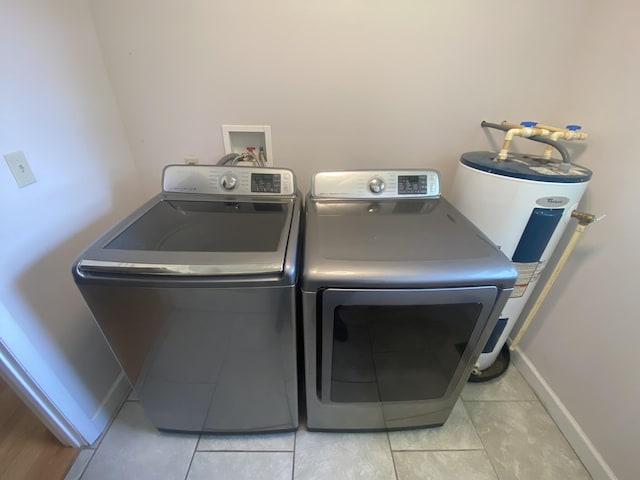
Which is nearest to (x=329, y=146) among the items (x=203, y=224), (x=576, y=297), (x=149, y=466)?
(x=203, y=224)

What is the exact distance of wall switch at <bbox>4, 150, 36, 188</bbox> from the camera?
895 millimetres

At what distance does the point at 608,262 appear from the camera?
110 centimetres

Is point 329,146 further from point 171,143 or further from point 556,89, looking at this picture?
point 556,89

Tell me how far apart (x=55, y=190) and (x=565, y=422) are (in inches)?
90.6

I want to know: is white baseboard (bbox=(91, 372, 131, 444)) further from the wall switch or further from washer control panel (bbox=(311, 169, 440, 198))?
washer control panel (bbox=(311, 169, 440, 198))

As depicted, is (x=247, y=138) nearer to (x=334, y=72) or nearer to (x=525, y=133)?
(x=334, y=72)

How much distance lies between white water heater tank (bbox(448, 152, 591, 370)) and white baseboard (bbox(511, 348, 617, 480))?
543 millimetres

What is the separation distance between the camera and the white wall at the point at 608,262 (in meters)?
1.01

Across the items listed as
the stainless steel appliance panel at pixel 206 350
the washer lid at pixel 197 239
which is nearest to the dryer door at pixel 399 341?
the stainless steel appliance panel at pixel 206 350

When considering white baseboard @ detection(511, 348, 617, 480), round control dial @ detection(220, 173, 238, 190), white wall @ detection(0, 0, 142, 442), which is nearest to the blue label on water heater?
white baseboard @ detection(511, 348, 617, 480)

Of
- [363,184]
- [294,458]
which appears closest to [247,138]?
[363,184]

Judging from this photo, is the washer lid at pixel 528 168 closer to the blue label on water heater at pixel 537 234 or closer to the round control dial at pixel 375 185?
the blue label on water heater at pixel 537 234

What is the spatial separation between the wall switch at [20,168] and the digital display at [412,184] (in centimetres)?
135

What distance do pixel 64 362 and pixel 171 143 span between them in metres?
1.04
